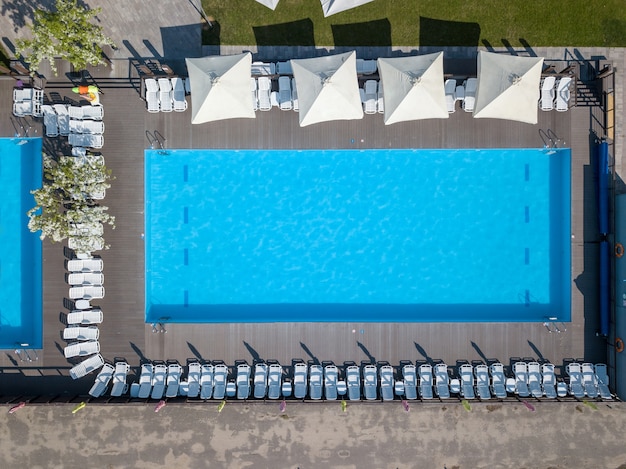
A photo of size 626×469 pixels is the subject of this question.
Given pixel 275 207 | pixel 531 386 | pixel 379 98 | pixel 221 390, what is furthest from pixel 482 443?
pixel 379 98

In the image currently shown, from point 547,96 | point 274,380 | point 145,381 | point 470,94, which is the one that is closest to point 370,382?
point 274,380

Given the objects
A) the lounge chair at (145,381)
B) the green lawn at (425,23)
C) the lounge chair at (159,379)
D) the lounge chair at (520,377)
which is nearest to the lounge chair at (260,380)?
the lounge chair at (159,379)

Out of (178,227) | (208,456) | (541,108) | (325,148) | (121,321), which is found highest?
(541,108)

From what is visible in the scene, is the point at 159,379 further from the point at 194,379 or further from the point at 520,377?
the point at 520,377

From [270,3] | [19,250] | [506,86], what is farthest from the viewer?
[19,250]

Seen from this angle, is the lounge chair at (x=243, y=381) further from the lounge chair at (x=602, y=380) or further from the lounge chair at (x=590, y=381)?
the lounge chair at (x=602, y=380)

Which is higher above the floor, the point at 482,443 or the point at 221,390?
the point at 221,390

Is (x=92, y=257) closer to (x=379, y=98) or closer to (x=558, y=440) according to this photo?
(x=379, y=98)
